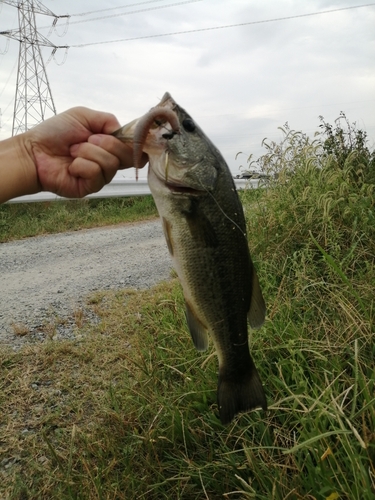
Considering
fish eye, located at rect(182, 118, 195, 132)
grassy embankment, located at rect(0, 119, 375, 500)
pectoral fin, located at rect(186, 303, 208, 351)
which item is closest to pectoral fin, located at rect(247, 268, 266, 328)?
pectoral fin, located at rect(186, 303, 208, 351)

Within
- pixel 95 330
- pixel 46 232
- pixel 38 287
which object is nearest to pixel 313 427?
pixel 95 330

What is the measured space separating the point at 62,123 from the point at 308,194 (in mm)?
3024

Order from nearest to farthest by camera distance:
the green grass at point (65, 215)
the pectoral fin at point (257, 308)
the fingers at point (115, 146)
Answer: the pectoral fin at point (257, 308) → the fingers at point (115, 146) → the green grass at point (65, 215)

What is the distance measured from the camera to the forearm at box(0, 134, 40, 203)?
2.35 meters

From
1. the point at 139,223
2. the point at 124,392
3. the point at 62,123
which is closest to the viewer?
the point at 62,123

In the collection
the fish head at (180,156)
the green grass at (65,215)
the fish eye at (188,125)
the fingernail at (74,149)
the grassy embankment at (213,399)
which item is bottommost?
the grassy embankment at (213,399)

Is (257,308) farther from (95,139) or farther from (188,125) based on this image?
(95,139)

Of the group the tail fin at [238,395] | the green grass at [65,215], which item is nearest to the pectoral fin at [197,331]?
the tail fin at [238,395]

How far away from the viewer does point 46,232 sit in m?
9.66

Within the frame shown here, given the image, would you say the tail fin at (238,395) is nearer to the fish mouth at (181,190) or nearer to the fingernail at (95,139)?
the fish mouth at (181,190)

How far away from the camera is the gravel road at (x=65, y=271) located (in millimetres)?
4652

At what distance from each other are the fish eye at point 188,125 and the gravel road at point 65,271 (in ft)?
9.61

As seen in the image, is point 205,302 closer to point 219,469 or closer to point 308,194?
point 219,469

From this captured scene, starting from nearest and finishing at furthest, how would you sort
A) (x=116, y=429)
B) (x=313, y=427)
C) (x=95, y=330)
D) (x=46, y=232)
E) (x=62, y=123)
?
1. (x=313, y=427)
2. (x=62, y=123)
3. (x=116, y=429)
4. (x=95, y=330)
5. (x=46, y=232)
